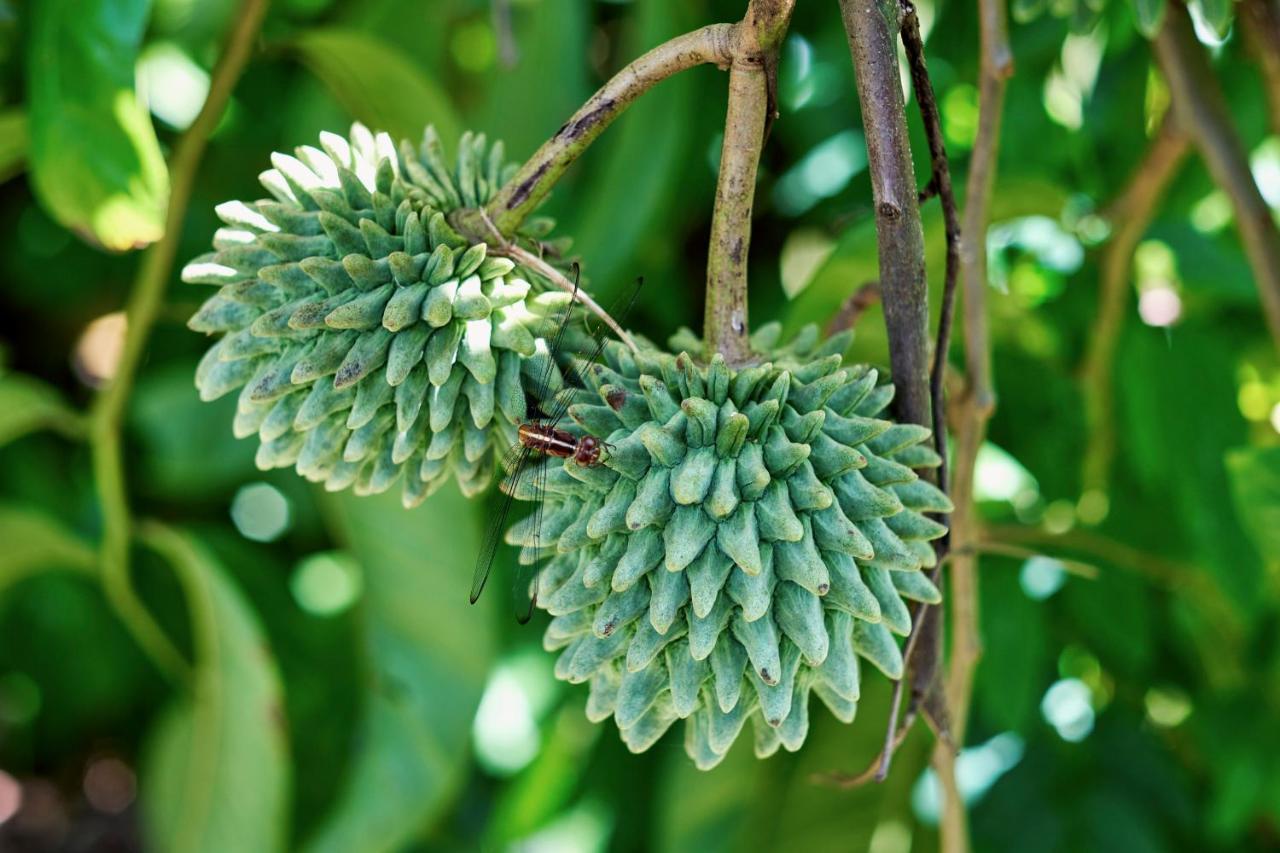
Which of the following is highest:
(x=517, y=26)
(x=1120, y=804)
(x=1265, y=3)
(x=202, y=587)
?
(x=517, y=26)

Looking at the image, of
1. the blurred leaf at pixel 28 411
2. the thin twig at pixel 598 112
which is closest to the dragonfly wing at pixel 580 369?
the thin twig at pixel 598 112

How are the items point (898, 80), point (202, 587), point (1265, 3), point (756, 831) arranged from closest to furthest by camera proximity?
point (898, 80)
point (1265, 3)
point (202, 587)
point (756, 831)

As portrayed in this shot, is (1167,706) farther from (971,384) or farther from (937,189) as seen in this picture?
(937,189)

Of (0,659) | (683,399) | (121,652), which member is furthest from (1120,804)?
(0,659)

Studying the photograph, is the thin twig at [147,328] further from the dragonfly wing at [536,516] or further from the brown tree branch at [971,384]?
the brown tree branch at [971,384]

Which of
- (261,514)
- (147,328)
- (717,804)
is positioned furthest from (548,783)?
(147,328)

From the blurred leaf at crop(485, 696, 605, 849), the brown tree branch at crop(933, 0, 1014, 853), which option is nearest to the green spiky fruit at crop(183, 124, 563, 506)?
the brown tree branch at crop(933, 0, 1014, 853)

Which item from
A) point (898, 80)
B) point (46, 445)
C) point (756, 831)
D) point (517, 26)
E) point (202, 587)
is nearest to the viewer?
point (898, 80)

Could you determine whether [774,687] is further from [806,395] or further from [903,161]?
[903,161]
